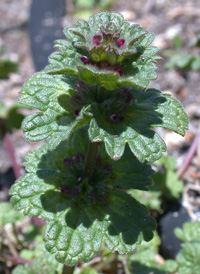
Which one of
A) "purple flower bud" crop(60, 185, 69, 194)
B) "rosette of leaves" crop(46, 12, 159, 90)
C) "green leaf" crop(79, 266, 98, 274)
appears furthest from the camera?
"green leaf" crop(79, 266, 98, 274)

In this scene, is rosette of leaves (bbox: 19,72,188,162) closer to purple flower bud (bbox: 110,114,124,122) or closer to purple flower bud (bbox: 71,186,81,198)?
purple flower bud (bbox: 110,114,124,122)

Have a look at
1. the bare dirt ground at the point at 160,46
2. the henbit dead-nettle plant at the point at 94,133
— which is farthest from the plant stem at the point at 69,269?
the bare dirt ground at the point at 160,46

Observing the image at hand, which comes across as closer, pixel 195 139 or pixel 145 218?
pixel 145 218

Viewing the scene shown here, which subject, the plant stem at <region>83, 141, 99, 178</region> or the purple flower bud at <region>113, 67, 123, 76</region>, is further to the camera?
the plant stem at <region>83, 141, 99, 178</region>

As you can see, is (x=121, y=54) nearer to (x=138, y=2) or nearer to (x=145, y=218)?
(x=145, y=218)

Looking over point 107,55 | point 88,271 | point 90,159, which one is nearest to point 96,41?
point 107,55

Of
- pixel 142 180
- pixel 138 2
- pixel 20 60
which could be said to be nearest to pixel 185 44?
pixel 138 2

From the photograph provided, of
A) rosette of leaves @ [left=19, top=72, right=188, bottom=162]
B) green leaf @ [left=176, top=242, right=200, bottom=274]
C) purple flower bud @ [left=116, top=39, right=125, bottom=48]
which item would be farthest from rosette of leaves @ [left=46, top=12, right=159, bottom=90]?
green leaf @ [left=176, top=242, right=200, bottom=274]
